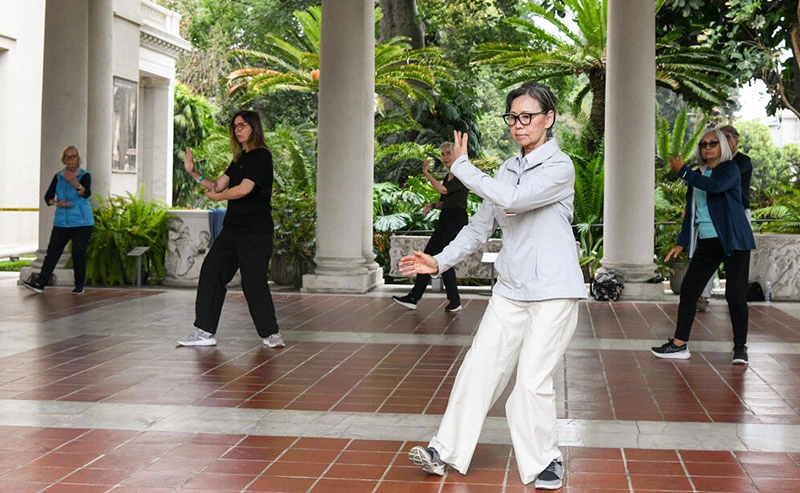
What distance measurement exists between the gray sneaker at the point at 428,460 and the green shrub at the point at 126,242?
10.3 meters

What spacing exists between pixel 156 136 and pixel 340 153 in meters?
22.0

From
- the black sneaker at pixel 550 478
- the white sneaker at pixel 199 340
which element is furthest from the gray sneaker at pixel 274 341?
the black sneaker at pixel 550 478

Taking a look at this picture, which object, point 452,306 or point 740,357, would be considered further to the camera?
point 452,306

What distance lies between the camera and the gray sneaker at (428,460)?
17.0 ft

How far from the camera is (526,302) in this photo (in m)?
5.19

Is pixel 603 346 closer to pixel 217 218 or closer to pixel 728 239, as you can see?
pixel 728 239

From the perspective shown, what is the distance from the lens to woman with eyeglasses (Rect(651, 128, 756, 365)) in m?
8.66

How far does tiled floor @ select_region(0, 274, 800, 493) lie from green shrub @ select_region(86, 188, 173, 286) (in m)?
3.29

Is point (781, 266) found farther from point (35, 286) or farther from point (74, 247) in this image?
point (35, 286)

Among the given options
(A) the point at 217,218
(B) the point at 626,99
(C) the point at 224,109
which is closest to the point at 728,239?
(B) the point at 626,99

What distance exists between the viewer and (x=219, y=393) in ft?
24.2

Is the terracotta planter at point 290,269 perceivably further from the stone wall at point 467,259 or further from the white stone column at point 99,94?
the white stone column at point 99,94

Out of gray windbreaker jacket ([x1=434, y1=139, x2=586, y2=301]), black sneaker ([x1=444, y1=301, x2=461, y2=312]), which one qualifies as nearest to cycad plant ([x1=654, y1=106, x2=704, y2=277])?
black sneaker ([x1=444, y1=301, x2=461, y2=312])

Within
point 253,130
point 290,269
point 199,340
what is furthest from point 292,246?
→ point 253,130
